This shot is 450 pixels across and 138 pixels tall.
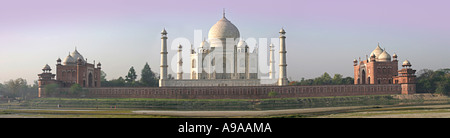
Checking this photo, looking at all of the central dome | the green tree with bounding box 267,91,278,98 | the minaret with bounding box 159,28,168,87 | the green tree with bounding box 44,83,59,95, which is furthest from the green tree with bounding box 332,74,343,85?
the green tree with bounding box 44,83,59,95

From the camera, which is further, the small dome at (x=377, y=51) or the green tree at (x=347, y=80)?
the green tree at (x=347, y=80)

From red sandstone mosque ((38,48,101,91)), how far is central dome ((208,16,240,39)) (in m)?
17.9

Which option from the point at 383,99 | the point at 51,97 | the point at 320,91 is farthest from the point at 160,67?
the point at 383,99

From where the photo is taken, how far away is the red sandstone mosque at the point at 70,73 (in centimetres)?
5447

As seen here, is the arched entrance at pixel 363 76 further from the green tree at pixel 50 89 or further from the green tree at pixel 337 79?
the green tree at pixel 50 89

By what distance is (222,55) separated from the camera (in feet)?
191

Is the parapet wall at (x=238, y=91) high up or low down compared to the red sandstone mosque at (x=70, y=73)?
down

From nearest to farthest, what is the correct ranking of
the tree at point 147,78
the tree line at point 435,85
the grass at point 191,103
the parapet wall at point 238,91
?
1. the grass at point 191,103
2. the parapet wall at point 238,91
3. the tree line at point 435,85
4. the tree at point 147,78

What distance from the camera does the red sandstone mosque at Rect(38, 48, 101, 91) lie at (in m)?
54.5

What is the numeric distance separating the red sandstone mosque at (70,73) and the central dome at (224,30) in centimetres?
1785

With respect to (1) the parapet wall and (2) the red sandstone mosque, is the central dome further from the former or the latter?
(2) the red sandstone mosque

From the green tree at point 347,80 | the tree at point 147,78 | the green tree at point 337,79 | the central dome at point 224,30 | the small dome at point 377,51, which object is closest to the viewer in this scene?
the small dome at point 377,51

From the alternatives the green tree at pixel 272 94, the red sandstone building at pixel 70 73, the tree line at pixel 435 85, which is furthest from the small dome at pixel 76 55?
the tree line at pixel 435 85

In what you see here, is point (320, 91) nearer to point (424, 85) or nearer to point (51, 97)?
point (424, 85)
